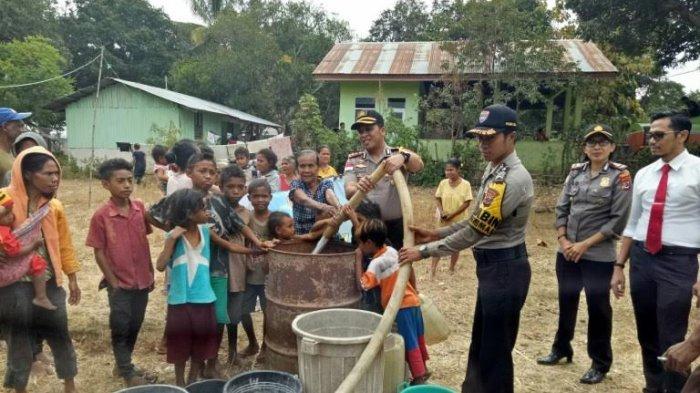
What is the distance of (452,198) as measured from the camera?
6543mm

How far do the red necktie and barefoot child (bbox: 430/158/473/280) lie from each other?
10.2 feet

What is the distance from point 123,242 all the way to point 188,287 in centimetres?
55

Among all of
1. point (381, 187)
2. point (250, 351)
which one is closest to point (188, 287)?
point (250, 351)

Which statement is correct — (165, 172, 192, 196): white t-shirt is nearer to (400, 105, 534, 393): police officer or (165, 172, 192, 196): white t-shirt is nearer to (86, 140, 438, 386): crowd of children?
(86, 140, 438, 386): crowd of children

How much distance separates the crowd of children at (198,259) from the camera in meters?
3.33

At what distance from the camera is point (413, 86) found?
1711cm

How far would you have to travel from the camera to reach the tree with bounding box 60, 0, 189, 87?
3266 cm

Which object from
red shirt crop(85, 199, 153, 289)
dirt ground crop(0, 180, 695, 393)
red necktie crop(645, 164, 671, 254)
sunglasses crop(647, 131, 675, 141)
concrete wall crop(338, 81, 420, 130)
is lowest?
dirt ground crop(0, 180, 695, 393)

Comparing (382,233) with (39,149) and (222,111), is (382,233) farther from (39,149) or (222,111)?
(222,111)

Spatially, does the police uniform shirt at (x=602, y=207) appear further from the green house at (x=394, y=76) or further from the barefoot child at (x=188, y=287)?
the green house at (x=394, y=76)

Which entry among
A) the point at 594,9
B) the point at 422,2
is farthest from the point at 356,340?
the point at 422,2

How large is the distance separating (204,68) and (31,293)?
86.5 ft

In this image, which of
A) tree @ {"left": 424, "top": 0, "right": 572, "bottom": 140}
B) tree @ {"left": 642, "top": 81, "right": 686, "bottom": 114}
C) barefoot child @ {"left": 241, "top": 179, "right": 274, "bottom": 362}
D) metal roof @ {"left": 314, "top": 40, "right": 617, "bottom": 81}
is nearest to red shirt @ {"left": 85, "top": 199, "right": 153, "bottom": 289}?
barefoot child @ {"left": 241, "top": 179, "right": 274, "bottom": 362}

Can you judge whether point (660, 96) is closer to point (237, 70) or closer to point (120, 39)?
point (237, 70)
